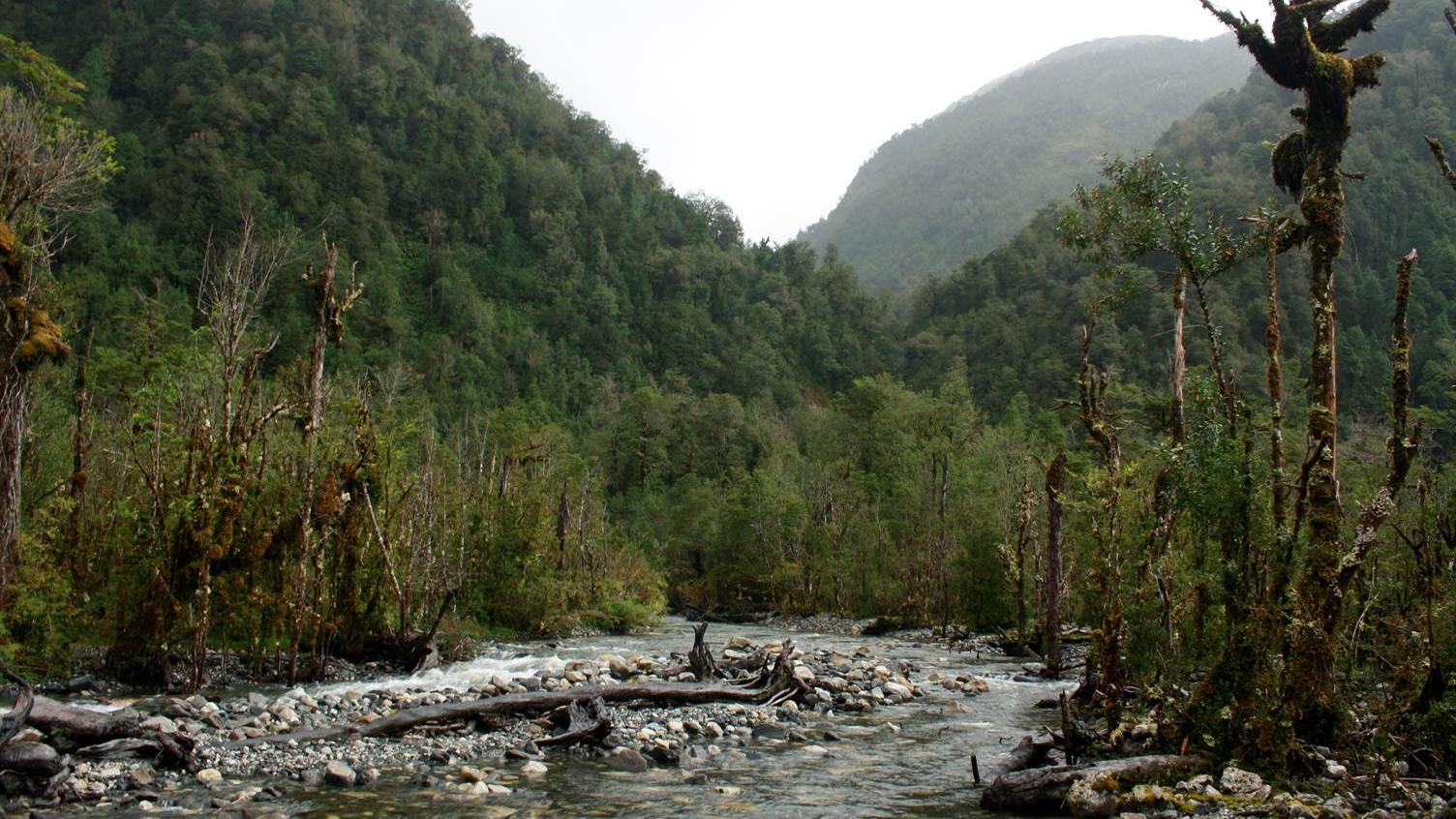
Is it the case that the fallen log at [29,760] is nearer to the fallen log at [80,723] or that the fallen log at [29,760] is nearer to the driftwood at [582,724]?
the fallen log at [80,723]

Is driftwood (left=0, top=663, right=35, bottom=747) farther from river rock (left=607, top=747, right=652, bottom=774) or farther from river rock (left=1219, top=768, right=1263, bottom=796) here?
river rock (left=1219, top=768, right=1263, bottom=796)

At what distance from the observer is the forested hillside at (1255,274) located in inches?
2918

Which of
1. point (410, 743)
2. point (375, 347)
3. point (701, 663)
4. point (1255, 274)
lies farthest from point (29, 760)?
point (1255, 274)

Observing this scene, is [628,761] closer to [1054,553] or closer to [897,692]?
[897,692]

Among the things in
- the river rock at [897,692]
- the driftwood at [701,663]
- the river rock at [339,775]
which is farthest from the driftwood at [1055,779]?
the driftwood at [701,663]

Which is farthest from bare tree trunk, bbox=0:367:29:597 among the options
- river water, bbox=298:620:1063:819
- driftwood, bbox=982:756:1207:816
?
driftwood, bbox=982:756:1207:816

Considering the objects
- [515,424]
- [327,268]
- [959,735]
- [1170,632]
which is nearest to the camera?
[1170,632]

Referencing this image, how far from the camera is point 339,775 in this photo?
10.7m

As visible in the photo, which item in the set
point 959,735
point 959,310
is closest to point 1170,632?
point 959,735

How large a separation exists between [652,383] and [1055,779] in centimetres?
9783

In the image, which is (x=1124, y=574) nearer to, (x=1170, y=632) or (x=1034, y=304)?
(x=1170, y=632)

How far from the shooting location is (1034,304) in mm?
95375

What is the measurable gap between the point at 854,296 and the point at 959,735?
114 meters

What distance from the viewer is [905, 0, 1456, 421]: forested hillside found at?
243 feet
